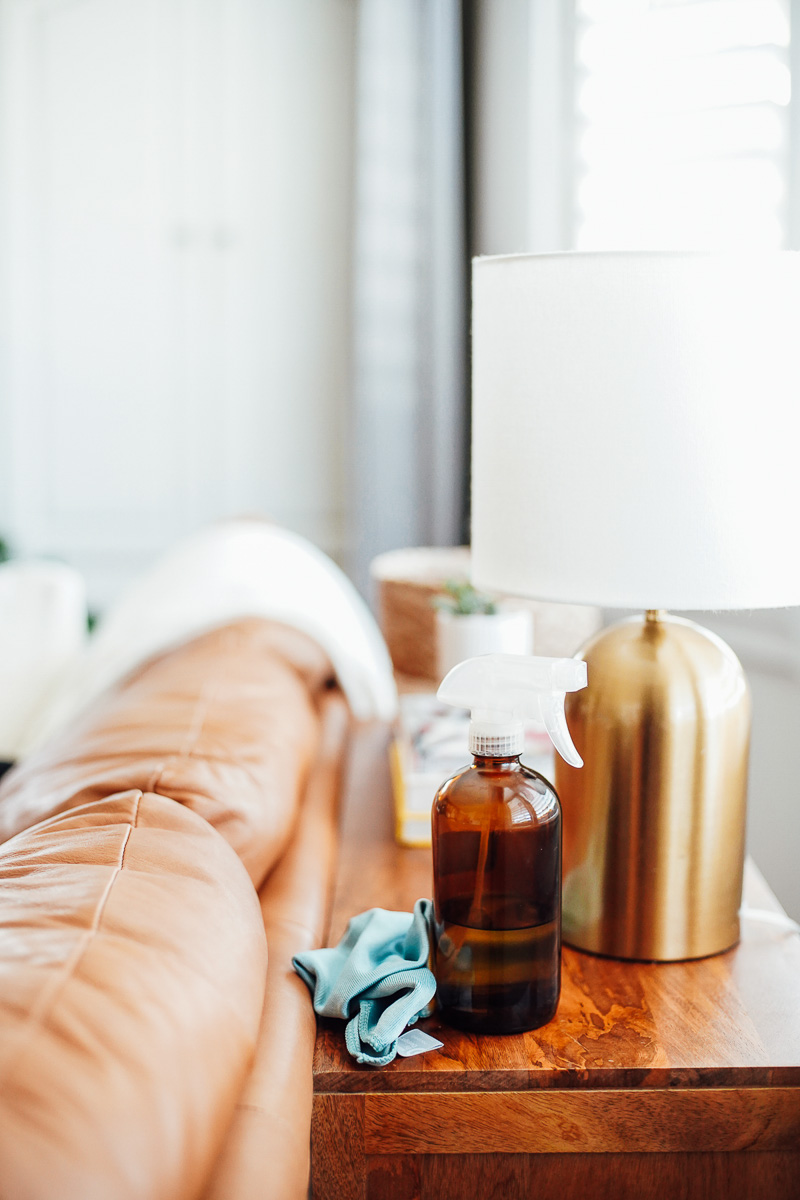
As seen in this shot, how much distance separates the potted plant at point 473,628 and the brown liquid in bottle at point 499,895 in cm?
65

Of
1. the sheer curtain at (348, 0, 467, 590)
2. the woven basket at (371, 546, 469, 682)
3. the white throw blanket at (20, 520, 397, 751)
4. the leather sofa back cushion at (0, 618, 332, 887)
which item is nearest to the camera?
the leather sofa back cushion at (0, 618, 332, 887)

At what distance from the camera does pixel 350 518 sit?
2625 mm

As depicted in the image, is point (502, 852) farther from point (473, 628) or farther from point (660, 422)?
point (473, 628)

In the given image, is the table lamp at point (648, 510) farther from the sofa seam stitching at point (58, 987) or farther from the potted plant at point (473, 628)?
the potted plant at point (473, 628)

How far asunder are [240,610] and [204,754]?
1.61 feet

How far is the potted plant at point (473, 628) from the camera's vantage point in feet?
4.29

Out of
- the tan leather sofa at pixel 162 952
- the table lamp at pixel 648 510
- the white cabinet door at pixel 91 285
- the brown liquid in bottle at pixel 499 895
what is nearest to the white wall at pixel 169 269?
the white cabinet door at pixel 91 285

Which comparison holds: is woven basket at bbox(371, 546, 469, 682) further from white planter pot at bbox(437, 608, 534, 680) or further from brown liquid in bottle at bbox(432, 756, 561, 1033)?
brown liquid in bottle at bbox(432, 756, 561, 1033)

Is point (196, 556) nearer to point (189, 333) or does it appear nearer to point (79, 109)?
point (189, 333)

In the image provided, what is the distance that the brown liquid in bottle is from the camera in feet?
2.10

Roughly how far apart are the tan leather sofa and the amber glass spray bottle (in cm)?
11

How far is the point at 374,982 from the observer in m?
0.66

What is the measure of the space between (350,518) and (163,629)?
1335 millimetres

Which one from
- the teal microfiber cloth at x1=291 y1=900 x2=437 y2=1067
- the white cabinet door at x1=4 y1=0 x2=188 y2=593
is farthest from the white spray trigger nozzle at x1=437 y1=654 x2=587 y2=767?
the white cabinet door at x1=4 y1=0 x2=188 y2=593
